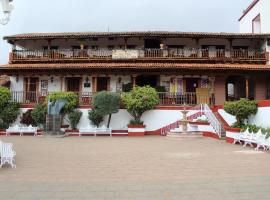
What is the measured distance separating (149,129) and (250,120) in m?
7.94

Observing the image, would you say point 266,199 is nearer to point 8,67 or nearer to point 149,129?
point 149,129

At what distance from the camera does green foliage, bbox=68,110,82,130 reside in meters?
22.4

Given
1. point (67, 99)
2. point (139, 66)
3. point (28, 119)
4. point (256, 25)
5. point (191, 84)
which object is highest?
point (256, 25)

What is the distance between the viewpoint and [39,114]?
22.0 meters

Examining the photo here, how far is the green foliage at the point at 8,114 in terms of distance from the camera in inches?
892

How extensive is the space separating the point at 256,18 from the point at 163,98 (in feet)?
44.9

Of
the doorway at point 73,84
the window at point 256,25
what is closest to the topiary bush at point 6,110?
the doorway at point 73,84

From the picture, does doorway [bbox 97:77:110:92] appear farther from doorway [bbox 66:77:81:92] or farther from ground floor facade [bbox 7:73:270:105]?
doorway [bbox 66:77:81:92]

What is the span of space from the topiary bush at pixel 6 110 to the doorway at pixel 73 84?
18.0 feet

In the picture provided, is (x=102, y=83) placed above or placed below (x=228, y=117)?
above

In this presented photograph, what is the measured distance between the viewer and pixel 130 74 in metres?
25.5

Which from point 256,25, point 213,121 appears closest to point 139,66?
point 213,121

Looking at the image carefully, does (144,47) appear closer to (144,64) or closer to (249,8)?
(144,64)

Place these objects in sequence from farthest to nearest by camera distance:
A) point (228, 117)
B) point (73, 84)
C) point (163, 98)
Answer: point (73, 84) < point (163, 98) < point (228, 117)
